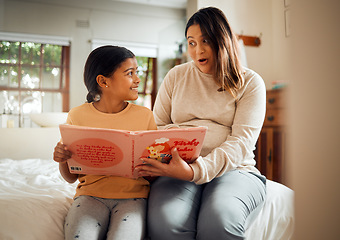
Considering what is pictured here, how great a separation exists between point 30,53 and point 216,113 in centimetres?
360

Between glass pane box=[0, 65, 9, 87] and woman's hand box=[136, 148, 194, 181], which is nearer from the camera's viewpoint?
woman's hand box=[136, 148, 194, 181]

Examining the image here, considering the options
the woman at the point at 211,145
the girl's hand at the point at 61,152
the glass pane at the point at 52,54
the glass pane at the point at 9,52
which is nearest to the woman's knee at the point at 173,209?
the woman at the point at 211,145

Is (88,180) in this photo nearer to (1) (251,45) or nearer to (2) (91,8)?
(1) (251,45)

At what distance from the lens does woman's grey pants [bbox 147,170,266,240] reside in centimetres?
71

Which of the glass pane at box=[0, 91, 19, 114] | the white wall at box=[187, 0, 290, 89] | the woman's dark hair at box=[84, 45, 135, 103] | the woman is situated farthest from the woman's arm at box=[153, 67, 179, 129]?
the glass pane at box=[0, 91, 19, 114]

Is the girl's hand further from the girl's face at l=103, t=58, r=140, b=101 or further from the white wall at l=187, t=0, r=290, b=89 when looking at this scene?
the white wall at l=187, t=0, r=290, b=89

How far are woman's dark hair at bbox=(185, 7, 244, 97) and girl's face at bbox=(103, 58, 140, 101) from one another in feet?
1.02

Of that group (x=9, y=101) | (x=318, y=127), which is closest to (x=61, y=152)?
(x=318, y=127)

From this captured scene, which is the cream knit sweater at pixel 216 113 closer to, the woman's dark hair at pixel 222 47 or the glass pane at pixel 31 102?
the woman's dark hair at pixel 222 47

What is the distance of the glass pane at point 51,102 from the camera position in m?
3.84

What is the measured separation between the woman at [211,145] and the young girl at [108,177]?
7cm

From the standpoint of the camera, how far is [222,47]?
1.04 m

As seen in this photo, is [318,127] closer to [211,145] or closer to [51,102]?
[211,145]

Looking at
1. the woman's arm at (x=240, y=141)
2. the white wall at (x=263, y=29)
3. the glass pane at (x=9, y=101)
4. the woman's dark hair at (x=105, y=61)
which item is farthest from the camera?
the glass pane at (x=9, y=101)
